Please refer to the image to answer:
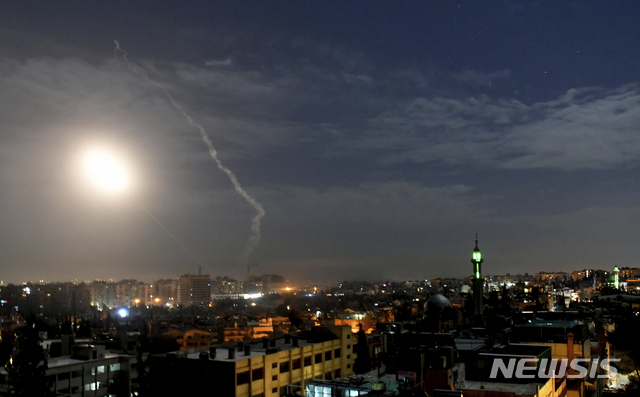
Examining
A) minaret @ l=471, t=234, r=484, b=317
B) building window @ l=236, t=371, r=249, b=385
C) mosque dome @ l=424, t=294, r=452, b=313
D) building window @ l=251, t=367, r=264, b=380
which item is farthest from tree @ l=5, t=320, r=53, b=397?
minaret @ l=471, t=234, r=484, b=317

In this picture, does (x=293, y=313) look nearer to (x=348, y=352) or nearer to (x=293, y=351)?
(x=348, y=352)

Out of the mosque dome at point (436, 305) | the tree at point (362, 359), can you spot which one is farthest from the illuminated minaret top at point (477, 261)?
the tree at point (362, 359)

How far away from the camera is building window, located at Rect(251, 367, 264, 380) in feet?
97.8

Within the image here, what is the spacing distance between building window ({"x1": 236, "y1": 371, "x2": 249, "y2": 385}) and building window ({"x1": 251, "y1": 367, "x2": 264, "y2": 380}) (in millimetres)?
458

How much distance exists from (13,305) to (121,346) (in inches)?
4965

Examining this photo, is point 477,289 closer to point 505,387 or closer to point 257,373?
point 257,373

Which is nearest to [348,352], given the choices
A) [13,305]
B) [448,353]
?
[448,353]

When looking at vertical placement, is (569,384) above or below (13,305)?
above

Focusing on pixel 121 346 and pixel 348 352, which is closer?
pixel 348 352

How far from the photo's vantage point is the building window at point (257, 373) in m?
29.8

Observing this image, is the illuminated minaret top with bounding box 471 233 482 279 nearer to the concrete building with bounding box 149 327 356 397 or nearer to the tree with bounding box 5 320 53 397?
the concrete building with bounding box 149 327 356 397

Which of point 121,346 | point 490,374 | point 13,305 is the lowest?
point 13,305

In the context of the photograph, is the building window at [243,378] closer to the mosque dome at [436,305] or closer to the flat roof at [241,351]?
the flat roof at [241,351]

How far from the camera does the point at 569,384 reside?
25.1m
